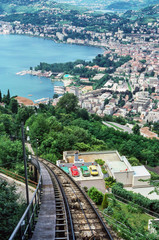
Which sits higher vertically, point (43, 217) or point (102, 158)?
point (43, 217)

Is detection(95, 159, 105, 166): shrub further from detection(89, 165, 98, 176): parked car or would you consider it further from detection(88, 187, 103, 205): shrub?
detection(88, 187, 103, 205): shrub

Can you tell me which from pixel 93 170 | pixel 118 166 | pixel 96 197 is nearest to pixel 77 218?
pixel 96 197

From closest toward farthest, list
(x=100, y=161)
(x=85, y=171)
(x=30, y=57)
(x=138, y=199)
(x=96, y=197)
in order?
(x=96, y=197) < (x=138, y=199) < (x=85, y=171) < (x=100, y=161) < (x=30, y=57)

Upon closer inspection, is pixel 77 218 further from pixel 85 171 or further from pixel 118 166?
pixel 118 166

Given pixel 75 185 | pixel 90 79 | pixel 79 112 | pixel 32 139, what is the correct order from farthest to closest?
pixel 90 79, pixel 79 112, pixel 32 139, pixel 75 185

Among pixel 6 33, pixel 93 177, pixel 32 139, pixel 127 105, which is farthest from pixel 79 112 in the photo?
pixel 6 33

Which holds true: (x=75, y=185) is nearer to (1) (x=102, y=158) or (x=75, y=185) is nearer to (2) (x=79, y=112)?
(1) (x=102, y=158)
